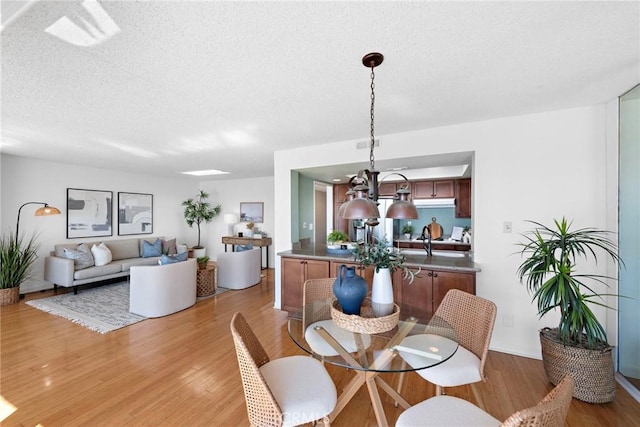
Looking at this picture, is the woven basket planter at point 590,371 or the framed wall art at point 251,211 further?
the framed wall art at point 251,211

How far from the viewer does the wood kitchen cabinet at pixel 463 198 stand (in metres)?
4.83

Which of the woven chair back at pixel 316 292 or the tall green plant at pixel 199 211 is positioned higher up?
the tall green plant at pixel 199 211

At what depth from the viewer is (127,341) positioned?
2.92m

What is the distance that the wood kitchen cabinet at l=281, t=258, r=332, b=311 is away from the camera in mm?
3363

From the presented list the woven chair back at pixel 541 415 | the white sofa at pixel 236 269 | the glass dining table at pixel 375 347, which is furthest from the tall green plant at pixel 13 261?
the woven chair back at pixel 541 415

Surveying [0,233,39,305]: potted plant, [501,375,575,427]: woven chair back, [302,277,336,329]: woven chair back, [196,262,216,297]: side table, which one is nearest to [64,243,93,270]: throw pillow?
[0,233,39,305]: potted plant

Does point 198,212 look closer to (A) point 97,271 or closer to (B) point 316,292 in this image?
(A) point 97,271

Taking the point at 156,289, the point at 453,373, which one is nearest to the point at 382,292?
the point at 453,373

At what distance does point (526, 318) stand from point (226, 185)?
22.9 feet

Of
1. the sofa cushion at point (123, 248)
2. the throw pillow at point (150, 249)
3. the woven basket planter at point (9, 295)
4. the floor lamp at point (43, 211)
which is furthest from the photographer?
the throw pillow at point (150, 249)

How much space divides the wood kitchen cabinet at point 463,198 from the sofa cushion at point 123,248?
6719mm

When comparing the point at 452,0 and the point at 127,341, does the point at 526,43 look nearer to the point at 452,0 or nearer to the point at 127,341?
the point at 452,0

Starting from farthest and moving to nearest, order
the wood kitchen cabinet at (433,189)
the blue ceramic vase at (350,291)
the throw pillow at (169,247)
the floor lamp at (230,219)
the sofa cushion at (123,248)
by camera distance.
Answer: the floor lamp at (230,219) → the throw pillow at (169,247) → the sofa cushion at (123,248) → the wood kitchen cabinet at (433,189) → the blue ceramic vase at (350,291)

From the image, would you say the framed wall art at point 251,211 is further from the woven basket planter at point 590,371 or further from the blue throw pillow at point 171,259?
the woven basket planter at point 590,371
